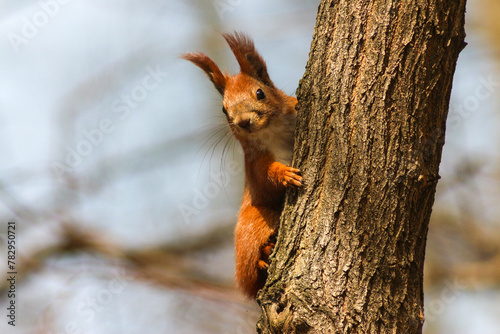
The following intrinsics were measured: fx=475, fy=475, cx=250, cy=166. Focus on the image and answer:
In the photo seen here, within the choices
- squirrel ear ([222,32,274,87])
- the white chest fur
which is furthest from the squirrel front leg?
squirrel ear ([222,32,274,87])

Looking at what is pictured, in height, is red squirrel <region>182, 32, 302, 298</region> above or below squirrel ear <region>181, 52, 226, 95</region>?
below

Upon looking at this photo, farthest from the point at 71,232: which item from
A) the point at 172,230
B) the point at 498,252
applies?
the point at 498,252

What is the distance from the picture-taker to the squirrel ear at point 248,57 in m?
3.29

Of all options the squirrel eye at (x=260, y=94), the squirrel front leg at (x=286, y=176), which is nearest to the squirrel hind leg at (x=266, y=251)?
the squirrel front leg at (x=286, y=176)

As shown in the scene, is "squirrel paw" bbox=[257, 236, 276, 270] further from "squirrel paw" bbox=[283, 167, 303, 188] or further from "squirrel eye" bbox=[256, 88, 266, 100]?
"squirrel eye" bbox=[256, 88, 266, 100]

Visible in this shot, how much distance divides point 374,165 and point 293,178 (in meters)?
0.43

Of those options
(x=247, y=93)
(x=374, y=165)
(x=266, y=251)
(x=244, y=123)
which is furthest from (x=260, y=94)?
(x=374, y=165)

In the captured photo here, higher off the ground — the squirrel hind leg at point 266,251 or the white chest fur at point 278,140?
the white chest fur at point 278,140

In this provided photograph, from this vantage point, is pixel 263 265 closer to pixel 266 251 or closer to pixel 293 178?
pixel 266 251

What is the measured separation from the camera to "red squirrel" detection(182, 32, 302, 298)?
2.96 meters

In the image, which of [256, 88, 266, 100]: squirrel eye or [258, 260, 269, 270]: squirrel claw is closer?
[258, 260, 269, 270]: squirrel claw

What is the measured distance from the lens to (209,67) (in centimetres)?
342

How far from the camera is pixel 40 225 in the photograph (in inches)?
201

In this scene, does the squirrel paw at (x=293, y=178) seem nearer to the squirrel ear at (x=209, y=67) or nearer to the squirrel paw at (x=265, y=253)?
the squirrel paw at (x=265, y=253)
